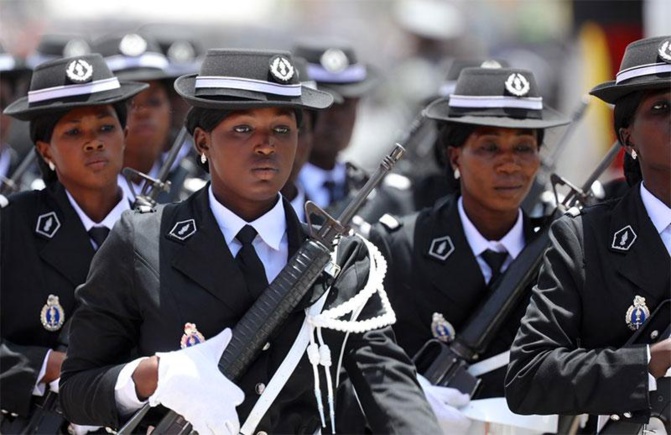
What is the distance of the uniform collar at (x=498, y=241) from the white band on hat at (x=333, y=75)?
152 inches

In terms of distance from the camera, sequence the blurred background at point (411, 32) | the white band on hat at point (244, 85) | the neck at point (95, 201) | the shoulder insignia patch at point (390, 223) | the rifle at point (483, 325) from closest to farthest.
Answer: the white band on hat at point (244, 85)
the rifle at point (483, 325)
the neck at point (95, 201)
the shoulder insignia patch at point (390, 223)
the blurred background at point (411, 32)

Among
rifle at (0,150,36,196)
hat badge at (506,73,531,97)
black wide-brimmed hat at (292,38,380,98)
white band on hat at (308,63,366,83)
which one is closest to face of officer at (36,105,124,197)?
rifle at (0,150,36,196)

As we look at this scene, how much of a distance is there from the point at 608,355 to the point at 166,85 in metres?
4.84

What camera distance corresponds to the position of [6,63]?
400 inches

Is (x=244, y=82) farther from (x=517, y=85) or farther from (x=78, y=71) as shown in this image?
→ (x=517, y=85)

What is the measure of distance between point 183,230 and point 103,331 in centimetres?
50

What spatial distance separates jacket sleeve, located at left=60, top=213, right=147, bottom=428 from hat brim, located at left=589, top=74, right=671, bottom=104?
1904mm

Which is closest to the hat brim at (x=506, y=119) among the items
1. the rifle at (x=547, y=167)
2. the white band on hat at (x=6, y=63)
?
the rifle at (x=547, y=167)

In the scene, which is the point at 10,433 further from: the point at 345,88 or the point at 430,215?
the point at 345,88

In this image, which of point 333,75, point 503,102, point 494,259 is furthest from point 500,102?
point 333,75

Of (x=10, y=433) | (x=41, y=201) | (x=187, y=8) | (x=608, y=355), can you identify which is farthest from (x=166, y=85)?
(x=187, y=8)

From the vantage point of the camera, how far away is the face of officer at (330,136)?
32.6 feet

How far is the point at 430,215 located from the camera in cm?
698

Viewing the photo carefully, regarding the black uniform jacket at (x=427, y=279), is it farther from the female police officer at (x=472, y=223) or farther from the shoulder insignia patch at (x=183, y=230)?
the shoulder insignia patch at (x=183, y=230)
